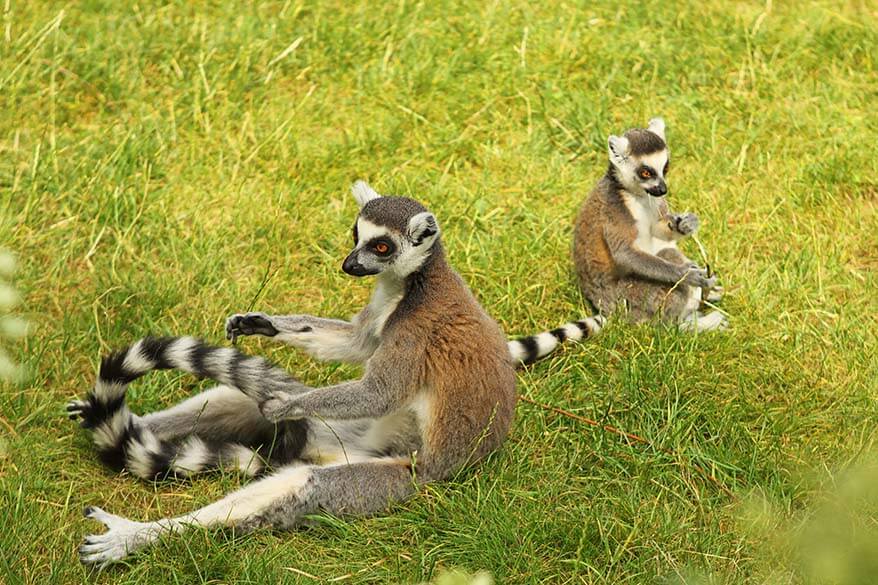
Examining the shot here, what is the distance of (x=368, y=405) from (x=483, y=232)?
1.98m

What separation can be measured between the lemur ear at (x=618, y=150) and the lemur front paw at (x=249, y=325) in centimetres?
190

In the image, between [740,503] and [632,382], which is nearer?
[740,503]

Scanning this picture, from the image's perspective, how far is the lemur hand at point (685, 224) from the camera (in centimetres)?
504

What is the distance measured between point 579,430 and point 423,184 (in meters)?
2.08

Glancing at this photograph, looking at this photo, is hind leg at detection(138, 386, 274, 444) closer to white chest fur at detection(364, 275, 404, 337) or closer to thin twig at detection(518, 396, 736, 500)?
white chest fur at detection(364, 275, 404, 337)

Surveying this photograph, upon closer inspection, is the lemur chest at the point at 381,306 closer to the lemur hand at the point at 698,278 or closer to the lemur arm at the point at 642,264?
the lemur arm at the point at 642,264

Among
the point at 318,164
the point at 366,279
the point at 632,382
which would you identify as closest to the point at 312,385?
the point at 366,279

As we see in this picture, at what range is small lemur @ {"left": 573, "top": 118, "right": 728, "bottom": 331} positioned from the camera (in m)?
Answer: 4.98

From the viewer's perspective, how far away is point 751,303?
5020mm

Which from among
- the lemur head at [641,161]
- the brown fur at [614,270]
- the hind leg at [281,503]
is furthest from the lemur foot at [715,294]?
the hind leg at [281,503]

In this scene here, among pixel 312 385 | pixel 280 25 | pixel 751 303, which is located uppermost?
pixel 280 25

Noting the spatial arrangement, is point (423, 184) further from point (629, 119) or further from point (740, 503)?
point (740, 503)

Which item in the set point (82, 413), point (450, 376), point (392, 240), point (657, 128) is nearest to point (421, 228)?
point (392, 240)

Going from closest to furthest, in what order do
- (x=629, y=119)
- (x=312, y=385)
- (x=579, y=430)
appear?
(x=579, y=430) < (x=312, y=385) < (x=629, y=119)
